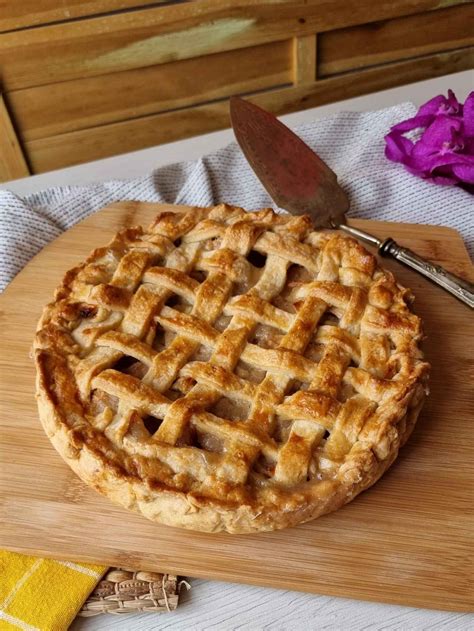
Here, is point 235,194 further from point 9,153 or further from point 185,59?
point 9,153

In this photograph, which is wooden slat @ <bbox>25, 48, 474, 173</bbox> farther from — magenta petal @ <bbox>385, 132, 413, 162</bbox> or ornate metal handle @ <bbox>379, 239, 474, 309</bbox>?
ornate metal handle @ <bbox>379, 239, 474, 309</bbox>

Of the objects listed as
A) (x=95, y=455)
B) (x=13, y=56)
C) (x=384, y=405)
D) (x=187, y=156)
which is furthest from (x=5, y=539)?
(x=13, y=56)

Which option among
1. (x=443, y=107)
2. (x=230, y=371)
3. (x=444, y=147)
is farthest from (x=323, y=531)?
(x=443, y=107)

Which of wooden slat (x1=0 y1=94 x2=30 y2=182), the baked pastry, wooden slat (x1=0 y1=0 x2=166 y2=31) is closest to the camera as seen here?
the baked pastry

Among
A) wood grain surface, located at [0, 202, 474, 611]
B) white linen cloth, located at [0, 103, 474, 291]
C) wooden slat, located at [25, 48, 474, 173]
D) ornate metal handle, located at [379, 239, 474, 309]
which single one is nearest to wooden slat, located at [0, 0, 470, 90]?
wooden slat, located at [25, 48, 474, 173]

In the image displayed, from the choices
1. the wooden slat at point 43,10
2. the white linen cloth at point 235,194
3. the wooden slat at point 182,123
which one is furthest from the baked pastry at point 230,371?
the wooden slat at point 182,123
